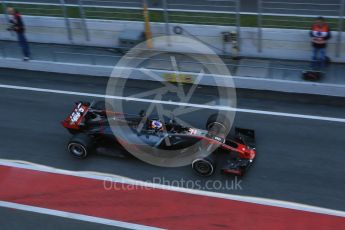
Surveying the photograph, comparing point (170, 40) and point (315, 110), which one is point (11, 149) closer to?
point (170, 40)

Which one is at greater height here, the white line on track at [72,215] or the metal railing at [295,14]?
the metal railing at [295,14]

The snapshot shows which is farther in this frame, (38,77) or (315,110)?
(38,77)

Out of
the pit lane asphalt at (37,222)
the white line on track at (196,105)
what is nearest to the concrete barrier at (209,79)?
the white line on track at (196,105)

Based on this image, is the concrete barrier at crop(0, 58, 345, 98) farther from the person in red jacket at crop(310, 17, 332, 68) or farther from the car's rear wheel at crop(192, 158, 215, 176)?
the car's rear wheel at crop(192, 158, 215, 176)

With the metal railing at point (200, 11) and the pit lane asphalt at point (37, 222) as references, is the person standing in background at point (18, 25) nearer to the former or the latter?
the metal railing at point (200, 11)

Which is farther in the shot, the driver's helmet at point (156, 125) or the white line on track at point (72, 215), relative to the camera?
the driver's helmet at point (156, 125)

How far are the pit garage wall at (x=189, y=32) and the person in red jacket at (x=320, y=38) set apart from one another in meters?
0.47

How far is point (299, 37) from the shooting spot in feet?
42.0

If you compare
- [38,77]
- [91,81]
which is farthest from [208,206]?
[38,77]

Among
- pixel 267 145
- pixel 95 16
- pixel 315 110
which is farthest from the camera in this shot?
pixel 95 16

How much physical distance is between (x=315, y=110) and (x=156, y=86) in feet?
14.4

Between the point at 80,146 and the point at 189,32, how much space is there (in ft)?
18.3

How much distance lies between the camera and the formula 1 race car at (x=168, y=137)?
31.2 ft

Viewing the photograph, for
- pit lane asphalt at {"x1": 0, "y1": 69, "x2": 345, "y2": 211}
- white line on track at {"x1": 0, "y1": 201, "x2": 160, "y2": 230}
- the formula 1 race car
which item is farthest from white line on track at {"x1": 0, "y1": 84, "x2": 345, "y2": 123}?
white line on track at {"x1": 0, "y1": 201, "x2": 160, "y2": 230}
